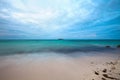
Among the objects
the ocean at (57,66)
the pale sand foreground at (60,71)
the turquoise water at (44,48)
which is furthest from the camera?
the turquoise water at (44,48)

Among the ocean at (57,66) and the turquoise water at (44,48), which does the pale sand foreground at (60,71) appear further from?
the turquoise water at (44,48)

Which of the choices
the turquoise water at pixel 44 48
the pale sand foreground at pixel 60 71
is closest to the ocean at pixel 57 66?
the pale sand foreground at pixel 60 71

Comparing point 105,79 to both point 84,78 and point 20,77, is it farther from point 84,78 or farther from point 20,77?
point 20,77

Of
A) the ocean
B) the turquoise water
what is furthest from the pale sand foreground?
the turquoise water

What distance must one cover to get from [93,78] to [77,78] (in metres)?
0.66

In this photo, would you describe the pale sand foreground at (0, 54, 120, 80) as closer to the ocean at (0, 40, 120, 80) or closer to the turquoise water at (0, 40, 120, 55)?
the ocean at (0, 40, 120, 80)

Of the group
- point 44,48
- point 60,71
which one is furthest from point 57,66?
point 44,48

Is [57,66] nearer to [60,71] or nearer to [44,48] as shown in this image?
[60,71]

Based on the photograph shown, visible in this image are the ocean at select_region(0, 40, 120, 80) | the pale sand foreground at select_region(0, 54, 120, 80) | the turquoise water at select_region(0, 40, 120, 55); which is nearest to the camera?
the pale sand foreground at select_region(0, 54, 120, 80)

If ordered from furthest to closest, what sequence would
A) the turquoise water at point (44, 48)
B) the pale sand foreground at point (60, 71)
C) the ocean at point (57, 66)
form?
the turquoise water at point (44, 48) → the ocean at point (57, 66) → the pale sand foreground at point (60, 71)

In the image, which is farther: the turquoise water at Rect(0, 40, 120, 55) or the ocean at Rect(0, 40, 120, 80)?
the turquoise water at Rect(0, 40, 120, 55)

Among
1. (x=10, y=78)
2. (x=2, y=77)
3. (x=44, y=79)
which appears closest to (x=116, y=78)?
(x=44, y=79)

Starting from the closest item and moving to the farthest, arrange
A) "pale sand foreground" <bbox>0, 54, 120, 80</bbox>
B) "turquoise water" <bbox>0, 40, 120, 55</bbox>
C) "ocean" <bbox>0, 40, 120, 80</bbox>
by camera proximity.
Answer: "pale sand foreground" <bbox>0, 54, 120, 80</bbox> → "ocean" <bbox>0, 40, 120, 80</bbox> → "turquoise water" <bbox>0, 40, 120, 55</bbox>

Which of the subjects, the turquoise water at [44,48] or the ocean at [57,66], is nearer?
the ocean at [57,66]
